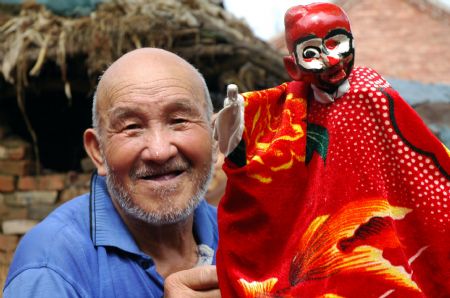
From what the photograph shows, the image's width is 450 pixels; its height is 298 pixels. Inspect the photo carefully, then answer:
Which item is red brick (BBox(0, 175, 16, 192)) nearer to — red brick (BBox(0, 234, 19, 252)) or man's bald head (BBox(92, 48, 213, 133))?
red brick (BBox(0, 234, 19, 252))

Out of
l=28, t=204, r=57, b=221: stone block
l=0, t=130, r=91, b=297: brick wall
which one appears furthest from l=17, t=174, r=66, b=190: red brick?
l=28, t=204, r=57, b=221: stone block

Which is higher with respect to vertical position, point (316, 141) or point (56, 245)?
point (316, 141)

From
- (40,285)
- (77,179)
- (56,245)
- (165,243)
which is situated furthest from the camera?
(77,179)

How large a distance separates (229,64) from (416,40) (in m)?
6.84

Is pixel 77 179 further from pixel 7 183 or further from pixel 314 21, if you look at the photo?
pixel 314 21

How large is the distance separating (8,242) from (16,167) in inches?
21.7

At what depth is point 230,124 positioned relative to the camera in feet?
4.97

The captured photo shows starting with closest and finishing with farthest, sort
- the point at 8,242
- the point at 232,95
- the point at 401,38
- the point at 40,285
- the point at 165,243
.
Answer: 1. the point at 232,95
2. the point at 40,285
3. the point at 165,243
4. the point at 8,242
5. the point at 401,38

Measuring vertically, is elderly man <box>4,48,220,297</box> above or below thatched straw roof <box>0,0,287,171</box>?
above

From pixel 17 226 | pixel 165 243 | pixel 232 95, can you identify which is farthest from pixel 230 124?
pixel 17 226

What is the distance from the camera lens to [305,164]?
153 centimetres

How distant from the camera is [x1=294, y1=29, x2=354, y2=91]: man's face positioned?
1.47 metres

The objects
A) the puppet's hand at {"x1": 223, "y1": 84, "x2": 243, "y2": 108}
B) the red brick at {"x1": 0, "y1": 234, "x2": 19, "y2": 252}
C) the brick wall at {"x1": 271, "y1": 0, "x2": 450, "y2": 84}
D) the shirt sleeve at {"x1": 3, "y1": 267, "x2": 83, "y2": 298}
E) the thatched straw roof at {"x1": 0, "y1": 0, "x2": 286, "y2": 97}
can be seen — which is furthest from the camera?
the brick wall at {"x1": 271, "y1": 0, "x2": 450, "y2": 84}

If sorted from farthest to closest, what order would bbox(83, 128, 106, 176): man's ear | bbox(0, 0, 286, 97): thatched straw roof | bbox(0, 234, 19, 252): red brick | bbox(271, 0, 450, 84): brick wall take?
bbox(271, 0, 450, 84): brick wall < bbox(0, 234, 19, 252): red brick < bbox(0, 0, 286, 97): thatched straw roof < bbox(83, 128, 106, 176): man's ear
